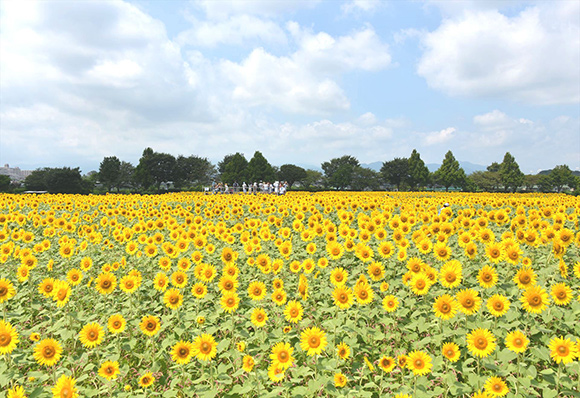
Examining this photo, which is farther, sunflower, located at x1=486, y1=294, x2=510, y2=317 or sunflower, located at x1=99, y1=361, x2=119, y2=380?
sunflower, located at x1=486, y1=294, x2=510, y2=317

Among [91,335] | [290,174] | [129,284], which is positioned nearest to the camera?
[91,335]

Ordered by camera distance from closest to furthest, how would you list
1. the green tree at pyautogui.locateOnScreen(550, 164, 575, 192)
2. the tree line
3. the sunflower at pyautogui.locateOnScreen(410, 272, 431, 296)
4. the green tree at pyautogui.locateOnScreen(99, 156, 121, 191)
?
the sunflower at pyautogui.locateOnScreen(410, 272, 431, 296)
the tree line
the green tree at pyautogui.locateOnScreen(99, 156, 121, 191)
the green tree at pyautogui.locateOnScreen(550, 164, 575, 192)

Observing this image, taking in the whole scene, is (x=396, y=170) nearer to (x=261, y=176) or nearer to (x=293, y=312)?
(x=261, y=176)

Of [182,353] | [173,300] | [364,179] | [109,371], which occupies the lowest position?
[109,371]

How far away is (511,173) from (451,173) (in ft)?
46.5

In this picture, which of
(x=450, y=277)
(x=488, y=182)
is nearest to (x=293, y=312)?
(x=450, y=277)

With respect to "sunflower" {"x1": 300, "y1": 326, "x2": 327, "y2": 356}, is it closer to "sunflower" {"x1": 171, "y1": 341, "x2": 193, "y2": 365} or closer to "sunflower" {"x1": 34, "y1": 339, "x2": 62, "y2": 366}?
"sunflower" {"x1": 171, "y1": 341, "x2": 193, "y2": 365}

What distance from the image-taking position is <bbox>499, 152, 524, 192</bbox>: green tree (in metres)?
85.4

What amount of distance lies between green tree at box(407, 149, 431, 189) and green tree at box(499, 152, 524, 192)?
59.2 feet

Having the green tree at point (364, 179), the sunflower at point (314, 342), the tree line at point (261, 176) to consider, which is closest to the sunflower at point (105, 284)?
the sunflower at point (314, 342)

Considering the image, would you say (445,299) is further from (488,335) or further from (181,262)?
(181,262)

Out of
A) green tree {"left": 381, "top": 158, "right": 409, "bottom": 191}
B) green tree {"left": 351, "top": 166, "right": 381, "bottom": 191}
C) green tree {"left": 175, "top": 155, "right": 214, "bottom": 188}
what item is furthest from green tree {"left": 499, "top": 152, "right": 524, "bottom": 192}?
green tree {"left": 175, "top": 155, "right": 214, "bottom": 188}

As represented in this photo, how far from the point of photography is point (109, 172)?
9769 cm

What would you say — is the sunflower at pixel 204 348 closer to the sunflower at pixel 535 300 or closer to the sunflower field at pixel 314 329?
the sunflower field at pixel 314 329
